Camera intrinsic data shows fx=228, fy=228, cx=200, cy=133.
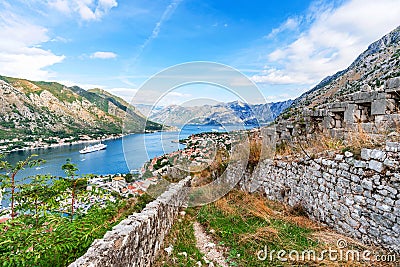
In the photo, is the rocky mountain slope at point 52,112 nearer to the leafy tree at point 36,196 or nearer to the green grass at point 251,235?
the green grass at point 251,235

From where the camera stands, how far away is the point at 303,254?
3.78 meters

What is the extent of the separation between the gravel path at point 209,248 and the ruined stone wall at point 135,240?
74 centimetres

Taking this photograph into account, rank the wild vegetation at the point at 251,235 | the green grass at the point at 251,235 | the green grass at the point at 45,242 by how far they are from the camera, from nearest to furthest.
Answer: the green grass at the point at 45,242 < the wild vegetation at the point at 251,235 < the green grass at the point at 251,235

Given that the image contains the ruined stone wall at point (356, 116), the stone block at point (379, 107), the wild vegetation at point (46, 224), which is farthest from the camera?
the stone block at point (379, 107)

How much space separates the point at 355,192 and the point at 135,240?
3.97 meters

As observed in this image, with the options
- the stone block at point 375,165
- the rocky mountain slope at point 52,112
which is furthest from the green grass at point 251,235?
the rocky mountain slope at point 52,112

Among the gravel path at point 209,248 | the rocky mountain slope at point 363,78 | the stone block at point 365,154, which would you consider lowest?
the gravel path at point 209,248

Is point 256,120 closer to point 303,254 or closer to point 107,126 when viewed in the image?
point 303,254

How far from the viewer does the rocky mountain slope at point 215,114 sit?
7227 mm

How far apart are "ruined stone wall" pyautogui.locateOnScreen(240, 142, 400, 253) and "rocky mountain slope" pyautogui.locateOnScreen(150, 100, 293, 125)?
8.68 feet

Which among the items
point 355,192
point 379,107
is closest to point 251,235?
point 355,192

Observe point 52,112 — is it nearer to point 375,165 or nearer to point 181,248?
point 181,248

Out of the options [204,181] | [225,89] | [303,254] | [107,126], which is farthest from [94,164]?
[107,126]

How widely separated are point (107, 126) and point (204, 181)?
10323 cm
